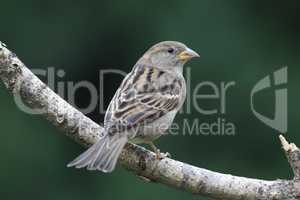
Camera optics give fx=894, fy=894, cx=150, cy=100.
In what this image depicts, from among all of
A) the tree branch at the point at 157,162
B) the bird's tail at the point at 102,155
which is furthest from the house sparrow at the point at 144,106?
the tree branch at the point at 157,162

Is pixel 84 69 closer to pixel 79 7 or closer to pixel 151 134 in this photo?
pixel 79 7

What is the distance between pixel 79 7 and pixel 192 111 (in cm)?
204

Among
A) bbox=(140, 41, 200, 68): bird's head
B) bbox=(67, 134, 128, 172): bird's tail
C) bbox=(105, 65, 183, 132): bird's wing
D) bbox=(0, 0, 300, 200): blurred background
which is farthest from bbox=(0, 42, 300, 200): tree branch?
bbox=(0, 0, 300, 200): blurred background

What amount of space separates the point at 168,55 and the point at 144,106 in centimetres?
97

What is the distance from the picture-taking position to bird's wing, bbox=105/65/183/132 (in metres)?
5.55

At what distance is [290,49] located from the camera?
10180mm

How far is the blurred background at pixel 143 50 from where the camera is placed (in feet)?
31.4

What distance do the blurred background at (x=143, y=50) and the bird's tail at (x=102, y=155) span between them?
12.9 ft

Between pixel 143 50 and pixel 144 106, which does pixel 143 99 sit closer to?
pixel 144 106

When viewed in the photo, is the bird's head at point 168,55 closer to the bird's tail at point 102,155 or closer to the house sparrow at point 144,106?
the house sparrow at point 144,106

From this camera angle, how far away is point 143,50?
33.3ft

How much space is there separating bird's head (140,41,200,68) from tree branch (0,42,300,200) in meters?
→ 1.29

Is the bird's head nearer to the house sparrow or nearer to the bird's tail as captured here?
the house sparrow

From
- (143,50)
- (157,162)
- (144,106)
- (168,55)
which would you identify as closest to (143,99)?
(144,106)
